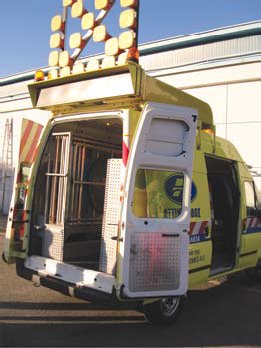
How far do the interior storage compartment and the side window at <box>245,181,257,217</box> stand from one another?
2515mm

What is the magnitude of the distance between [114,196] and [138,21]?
6.73 feet

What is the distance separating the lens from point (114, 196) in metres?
4.90

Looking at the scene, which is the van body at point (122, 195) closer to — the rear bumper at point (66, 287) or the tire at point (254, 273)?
the rear bumper at point (66, 287)

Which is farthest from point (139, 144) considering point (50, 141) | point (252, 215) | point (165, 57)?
point (165, 57)

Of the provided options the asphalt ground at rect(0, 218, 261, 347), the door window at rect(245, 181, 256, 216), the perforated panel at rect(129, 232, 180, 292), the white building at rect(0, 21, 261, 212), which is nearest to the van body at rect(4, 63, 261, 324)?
the perforated panel at rect(129, 232, 180, 292)

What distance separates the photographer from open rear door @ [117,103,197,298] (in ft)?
14.2

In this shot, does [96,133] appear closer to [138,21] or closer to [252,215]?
[138,21]

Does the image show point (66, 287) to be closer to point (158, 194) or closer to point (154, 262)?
point (154, 262)

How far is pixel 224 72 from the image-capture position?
1144 cm

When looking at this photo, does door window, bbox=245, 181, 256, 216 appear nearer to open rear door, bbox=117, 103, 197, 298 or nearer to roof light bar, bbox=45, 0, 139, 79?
open rear door, bbox=117, 103, 197, 298

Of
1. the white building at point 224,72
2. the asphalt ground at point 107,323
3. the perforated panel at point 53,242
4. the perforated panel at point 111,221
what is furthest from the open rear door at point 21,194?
the white building at point 224,72

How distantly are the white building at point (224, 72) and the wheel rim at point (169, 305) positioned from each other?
21.3ft

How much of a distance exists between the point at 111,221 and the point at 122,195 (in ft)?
1.96

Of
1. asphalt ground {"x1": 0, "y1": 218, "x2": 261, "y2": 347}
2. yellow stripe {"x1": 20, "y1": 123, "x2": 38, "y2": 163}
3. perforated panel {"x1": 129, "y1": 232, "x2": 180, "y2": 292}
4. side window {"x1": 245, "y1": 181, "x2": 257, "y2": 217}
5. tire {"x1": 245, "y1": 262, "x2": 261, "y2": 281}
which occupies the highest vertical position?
yellow stripe {"x1": 20, "y1": 123, "x2": 38, "y2": 163}
